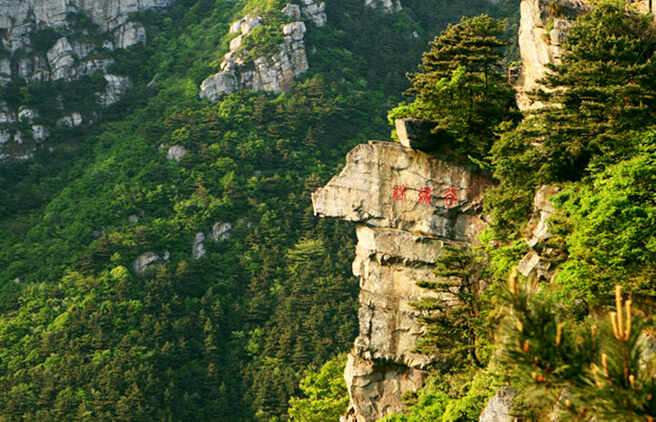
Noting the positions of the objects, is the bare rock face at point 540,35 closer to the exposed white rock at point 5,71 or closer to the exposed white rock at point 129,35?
the exposed white rock at point 5,71

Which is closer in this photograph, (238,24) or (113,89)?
(113,89)

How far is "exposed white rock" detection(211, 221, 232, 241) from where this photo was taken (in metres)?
60.2

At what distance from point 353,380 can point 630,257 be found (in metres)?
11.4

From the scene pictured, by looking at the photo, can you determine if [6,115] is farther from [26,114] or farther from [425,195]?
[425,195]

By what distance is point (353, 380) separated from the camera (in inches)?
1002

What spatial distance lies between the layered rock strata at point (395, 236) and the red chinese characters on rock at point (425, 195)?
29 millimetres

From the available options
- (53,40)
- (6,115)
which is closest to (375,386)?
(6,115)

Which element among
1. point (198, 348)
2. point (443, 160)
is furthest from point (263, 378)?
point (443, 160)

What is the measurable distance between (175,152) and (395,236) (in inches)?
1695

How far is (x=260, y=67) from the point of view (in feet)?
230

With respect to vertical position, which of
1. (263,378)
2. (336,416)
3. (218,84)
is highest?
(218,84)

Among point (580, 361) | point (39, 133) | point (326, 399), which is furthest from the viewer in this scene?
point (39, 133)

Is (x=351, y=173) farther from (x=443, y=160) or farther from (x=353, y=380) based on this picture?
(x=353, y=380)

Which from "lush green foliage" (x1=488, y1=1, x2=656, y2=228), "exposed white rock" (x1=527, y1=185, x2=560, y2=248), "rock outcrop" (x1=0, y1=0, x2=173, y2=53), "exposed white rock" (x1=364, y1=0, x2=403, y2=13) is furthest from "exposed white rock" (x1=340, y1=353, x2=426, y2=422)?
"exposed white rock" (x1=364, y1=0, x2=403, y2=13)
